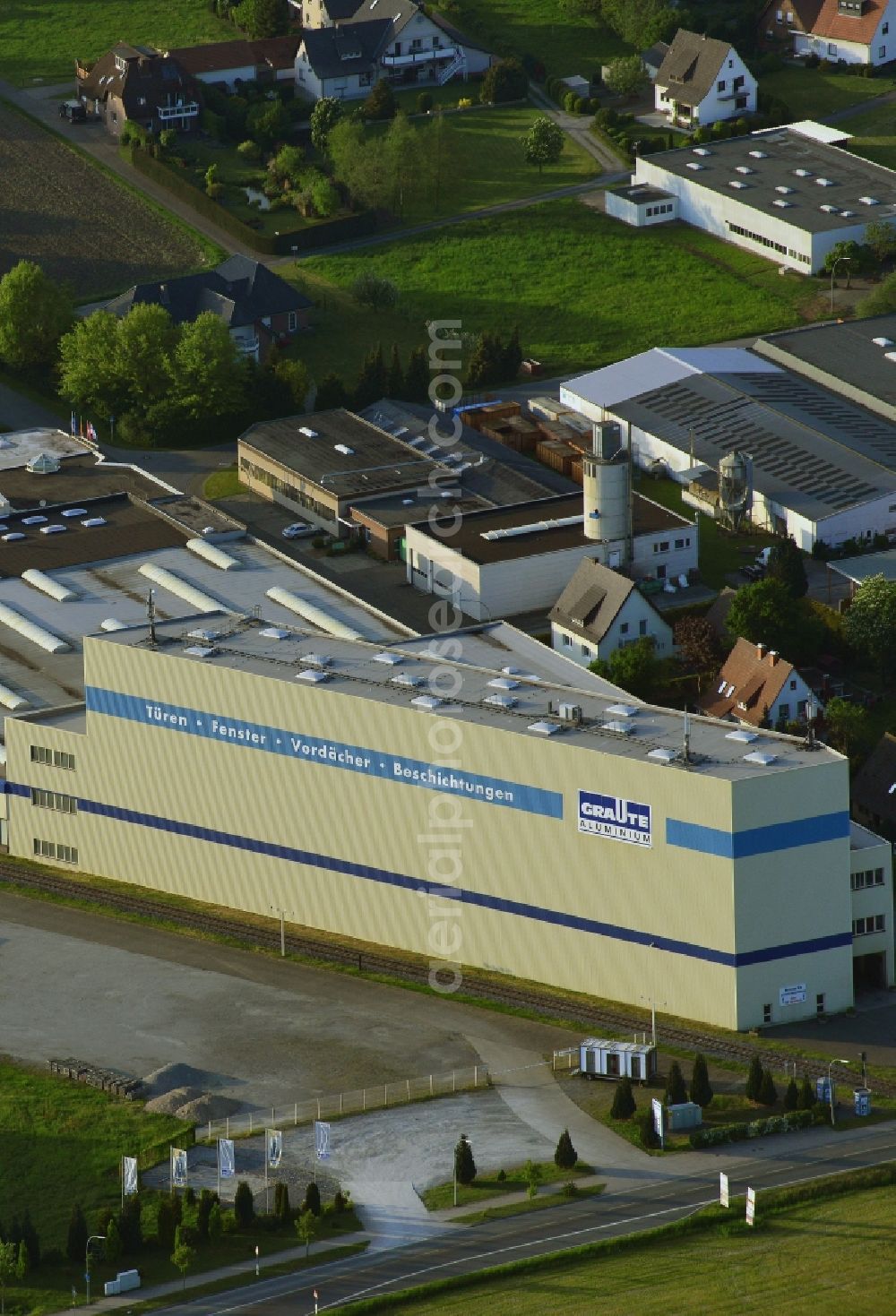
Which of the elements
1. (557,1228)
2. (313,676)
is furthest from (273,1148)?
(313,676)

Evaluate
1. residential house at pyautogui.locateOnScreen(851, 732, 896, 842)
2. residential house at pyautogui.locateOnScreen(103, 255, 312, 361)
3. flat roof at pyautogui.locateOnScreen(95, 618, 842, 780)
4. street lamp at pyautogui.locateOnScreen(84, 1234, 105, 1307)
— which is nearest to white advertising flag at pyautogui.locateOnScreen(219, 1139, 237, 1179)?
street lamp at pyautogui.locateOnScreen(84, 1234, 105, 1307)

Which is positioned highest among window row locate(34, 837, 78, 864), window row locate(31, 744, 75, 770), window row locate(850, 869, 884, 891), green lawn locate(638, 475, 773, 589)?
window row locate(850, 869, 884, 891)

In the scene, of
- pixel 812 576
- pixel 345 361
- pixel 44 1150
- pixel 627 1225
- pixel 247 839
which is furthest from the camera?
pixel 345 361

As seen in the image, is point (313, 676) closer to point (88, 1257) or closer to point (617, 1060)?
point (617, 1060)

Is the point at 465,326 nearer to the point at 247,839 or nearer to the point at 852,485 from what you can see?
the point at 852,485

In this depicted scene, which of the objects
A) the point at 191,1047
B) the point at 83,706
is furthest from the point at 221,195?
the point at 191,1047

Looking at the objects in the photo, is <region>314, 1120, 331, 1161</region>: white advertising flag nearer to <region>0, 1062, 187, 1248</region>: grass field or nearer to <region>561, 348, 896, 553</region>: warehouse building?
<region>0, 1062, 187, 1248</region>: grass field

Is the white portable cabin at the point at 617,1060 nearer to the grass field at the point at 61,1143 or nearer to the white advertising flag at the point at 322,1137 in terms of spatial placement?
the white advertising flag at the point at 322,1137
